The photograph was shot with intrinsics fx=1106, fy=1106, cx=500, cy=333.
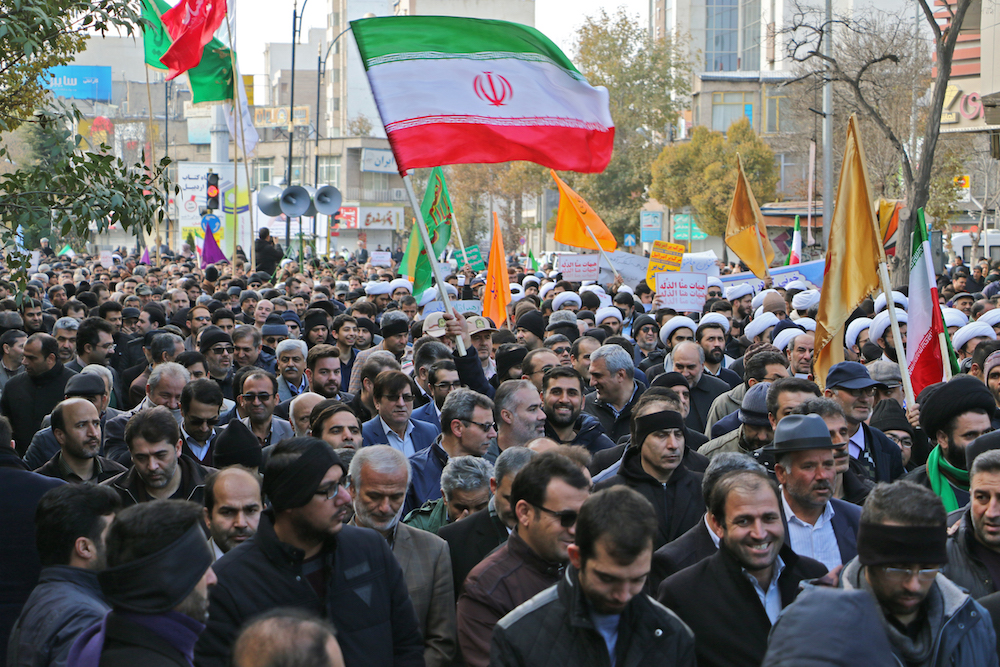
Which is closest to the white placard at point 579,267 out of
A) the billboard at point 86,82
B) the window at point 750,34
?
the window at point 750,34

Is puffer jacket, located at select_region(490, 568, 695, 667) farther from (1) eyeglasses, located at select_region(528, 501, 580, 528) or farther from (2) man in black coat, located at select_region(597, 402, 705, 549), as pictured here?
(2) man in black coat, located at select_region(597, 402, 705, 549)

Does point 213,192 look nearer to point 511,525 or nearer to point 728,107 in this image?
point 511,525

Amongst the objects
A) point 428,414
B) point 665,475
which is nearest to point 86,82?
point 428,414

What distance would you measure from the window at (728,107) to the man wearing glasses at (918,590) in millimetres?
61704

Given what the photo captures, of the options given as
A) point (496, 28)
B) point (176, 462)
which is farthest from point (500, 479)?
point (496, 28)

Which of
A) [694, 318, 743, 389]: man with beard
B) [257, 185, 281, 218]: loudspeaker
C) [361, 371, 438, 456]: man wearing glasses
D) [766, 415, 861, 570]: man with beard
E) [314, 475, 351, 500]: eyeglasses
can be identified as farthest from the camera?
[257, 185, 281, 218]: loudspeaker

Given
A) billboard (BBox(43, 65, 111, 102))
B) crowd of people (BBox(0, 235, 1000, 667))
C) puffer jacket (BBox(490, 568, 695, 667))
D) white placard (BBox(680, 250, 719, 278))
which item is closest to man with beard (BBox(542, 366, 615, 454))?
crowd of people (BBox(0, 235, 1000, 667))

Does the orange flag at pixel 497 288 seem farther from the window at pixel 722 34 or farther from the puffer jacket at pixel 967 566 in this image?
the window at pixel 722 34

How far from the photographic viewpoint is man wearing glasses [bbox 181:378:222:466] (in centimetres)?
665

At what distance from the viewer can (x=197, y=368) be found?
327 inches

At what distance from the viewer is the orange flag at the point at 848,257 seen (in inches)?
314

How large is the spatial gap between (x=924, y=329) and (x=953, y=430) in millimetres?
2871

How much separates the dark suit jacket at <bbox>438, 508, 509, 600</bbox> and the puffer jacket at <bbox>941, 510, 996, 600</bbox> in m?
1.78

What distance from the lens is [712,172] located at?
157 ft
